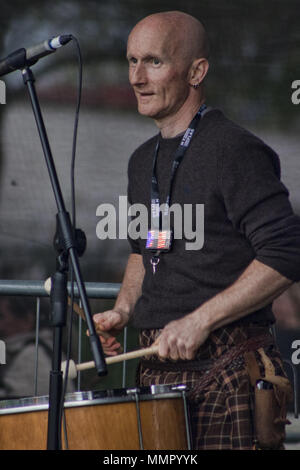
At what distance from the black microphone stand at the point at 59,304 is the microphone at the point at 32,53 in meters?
0.05

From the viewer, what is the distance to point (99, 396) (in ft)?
7.41

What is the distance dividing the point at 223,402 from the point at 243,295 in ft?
1.15

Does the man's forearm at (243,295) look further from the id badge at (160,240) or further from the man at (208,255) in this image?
the id badge at (160,240)

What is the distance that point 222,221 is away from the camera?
243cm

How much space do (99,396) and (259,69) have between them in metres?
2.60

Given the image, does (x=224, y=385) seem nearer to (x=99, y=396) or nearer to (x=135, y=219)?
(x=99, y=396)

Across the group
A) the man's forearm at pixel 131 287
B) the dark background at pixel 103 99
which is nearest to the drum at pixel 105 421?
the man's forearm at pixel 131 287

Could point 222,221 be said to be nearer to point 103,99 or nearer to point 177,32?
point 177,32

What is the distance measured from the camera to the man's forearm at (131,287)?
2799 millimetres

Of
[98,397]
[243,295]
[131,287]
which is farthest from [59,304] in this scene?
[131,287]

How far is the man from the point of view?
7.55ft

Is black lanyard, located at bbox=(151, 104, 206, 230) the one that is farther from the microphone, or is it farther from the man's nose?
the microphone

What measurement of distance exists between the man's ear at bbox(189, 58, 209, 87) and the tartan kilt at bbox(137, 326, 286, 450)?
2.64 feet
